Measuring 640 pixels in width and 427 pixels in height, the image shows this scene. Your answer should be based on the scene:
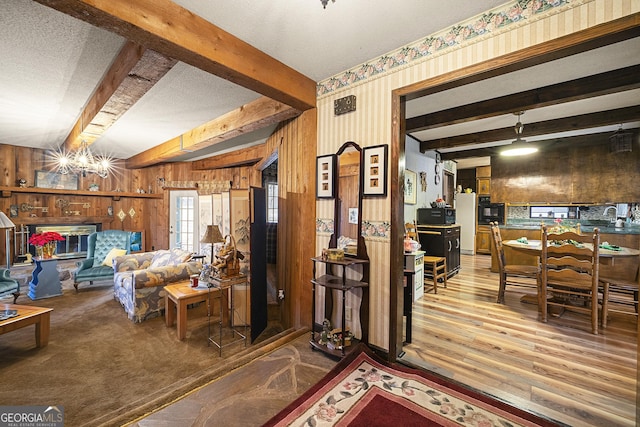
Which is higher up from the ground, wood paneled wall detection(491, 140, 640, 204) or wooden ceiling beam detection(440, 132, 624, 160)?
wooden ceiling beam detection(440, 132, 624, 160)

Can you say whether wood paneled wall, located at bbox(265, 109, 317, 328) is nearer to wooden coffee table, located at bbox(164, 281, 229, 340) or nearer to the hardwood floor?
wooden coffee table, located at bbox(164, 281, 229, 340)

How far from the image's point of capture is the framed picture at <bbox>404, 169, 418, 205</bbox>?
15.3 feet

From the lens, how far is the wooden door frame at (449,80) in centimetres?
142

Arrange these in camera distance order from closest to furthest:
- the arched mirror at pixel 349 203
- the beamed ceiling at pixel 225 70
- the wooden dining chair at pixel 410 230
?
the beamed ceiling at pixel 225 70
the arched mirror at pixel 349 203
the wooden dining chair at pixel 410 230

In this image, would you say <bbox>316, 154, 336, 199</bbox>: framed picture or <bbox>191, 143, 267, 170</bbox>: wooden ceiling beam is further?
<bbox>191, 143, 267, 170</bbox>: wooden ceiling beam

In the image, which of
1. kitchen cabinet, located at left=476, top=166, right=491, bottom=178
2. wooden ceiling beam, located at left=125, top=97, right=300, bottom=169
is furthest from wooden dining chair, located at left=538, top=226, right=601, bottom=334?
kitchen cabinet, located at left=476, top=166, right=491, bottom=178

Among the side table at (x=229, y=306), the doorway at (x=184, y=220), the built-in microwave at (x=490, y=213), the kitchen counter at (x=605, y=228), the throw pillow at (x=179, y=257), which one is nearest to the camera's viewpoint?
the side table at (x=229, y=306)

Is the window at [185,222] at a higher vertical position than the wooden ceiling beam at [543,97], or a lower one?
lower

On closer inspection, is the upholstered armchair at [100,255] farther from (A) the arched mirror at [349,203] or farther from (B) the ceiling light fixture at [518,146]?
(B) the ceiling light fixture at [518,146]

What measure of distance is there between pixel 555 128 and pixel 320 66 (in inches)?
160

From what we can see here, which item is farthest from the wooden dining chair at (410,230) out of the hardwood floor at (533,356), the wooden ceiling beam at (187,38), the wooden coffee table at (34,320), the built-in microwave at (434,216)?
the wooden coffee table at (34,320)

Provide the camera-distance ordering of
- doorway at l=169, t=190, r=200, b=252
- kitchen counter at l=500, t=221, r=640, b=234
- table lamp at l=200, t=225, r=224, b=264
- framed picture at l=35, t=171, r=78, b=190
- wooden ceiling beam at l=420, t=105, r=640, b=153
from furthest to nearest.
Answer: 1. doorway at l=169, t=190, r=200, b=252
2. framed picture at l=35, t=171, r=78, b=190
3. kitchen counter at l=500, t=221, r=640, b=234
4. wooden ceiling beam at l=420, t=105, r=640, b=153
5. table lamp at l=200, t=225, r=224, b=264

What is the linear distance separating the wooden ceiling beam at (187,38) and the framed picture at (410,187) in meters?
2.99

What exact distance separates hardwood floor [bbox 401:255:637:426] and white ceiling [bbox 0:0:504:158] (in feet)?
8.50
